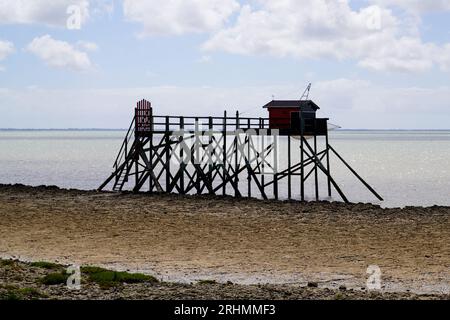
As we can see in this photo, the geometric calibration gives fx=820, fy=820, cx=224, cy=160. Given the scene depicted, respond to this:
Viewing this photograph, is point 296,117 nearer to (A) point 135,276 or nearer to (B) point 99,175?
(A) point 135,276

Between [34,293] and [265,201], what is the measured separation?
871 inches

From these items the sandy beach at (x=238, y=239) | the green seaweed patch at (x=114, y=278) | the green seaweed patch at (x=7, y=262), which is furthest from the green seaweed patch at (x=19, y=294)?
the sandy beach at (x=238, y=239)

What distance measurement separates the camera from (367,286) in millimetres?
18516

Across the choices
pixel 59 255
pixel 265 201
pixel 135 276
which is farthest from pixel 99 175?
pixel 135 276

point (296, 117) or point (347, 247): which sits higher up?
point (296, 117)

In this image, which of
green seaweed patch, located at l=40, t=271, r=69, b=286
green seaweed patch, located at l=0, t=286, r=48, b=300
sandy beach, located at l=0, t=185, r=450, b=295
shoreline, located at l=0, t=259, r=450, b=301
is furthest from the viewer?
sandy beach, located at l=0, t=185, r=450, b=295

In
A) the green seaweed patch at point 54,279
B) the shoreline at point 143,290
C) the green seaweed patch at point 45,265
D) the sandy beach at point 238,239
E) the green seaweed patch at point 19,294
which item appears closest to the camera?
the green seaweed patch at point 19,294

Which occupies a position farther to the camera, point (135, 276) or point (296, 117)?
point (296, 117)

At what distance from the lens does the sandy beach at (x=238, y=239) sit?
20.5 metres

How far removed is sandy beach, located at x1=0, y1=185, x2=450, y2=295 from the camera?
20.5m

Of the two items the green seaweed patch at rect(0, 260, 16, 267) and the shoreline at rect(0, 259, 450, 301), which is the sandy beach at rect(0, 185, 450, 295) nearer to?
the shoreline at rect(0, 259, 450, 301)

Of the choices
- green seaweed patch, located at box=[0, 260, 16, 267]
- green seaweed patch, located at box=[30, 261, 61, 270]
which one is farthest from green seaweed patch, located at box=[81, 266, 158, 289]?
green seaweed patch, located at box=[0, 260, 16, 267]

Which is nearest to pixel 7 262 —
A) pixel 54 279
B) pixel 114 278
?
pixel 54 279

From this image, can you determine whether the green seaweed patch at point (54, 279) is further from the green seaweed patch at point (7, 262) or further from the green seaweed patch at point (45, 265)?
the green seaweed patch at point (7, 262)
